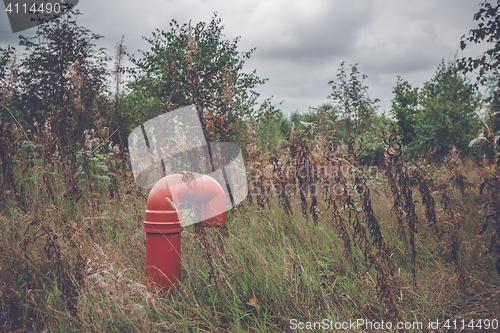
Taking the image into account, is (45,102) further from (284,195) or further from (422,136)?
(422,136)

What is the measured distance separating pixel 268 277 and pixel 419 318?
97 cm

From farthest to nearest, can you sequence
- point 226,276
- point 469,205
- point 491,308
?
point 469,205
point 226,276
point 491,308

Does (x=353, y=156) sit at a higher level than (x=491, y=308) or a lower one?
higher

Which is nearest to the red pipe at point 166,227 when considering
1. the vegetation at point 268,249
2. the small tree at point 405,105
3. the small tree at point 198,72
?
the vegetation at point 268,249

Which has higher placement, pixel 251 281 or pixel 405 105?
pixel 405 105

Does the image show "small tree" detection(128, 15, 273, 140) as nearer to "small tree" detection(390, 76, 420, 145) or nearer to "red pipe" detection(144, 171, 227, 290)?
"red pipe" detection(144, 171, 227, 290)

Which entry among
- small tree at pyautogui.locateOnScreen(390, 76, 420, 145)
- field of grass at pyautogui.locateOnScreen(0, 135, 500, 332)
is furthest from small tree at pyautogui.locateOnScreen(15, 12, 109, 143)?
small tree at pyautogui.locateOnScreen(390, 76, 420, 145)

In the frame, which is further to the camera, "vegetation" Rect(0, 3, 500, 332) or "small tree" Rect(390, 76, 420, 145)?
"small tree" Rect(390, 76, 420, 145)

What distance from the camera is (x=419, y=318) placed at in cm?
180

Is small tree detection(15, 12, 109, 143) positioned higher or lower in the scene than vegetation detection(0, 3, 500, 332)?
higher

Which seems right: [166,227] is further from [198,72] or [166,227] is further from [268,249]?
[198,72]

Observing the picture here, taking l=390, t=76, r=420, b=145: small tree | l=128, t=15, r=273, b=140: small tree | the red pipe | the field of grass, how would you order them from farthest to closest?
l=390, t=76, r=420, b=145: small tree, l=128, t=15, r=273, b=140: small tree, the red pipe, the field of grass

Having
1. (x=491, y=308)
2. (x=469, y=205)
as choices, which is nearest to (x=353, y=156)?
(x=491, y=308)

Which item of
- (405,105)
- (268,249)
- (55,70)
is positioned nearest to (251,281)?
(268,249)
